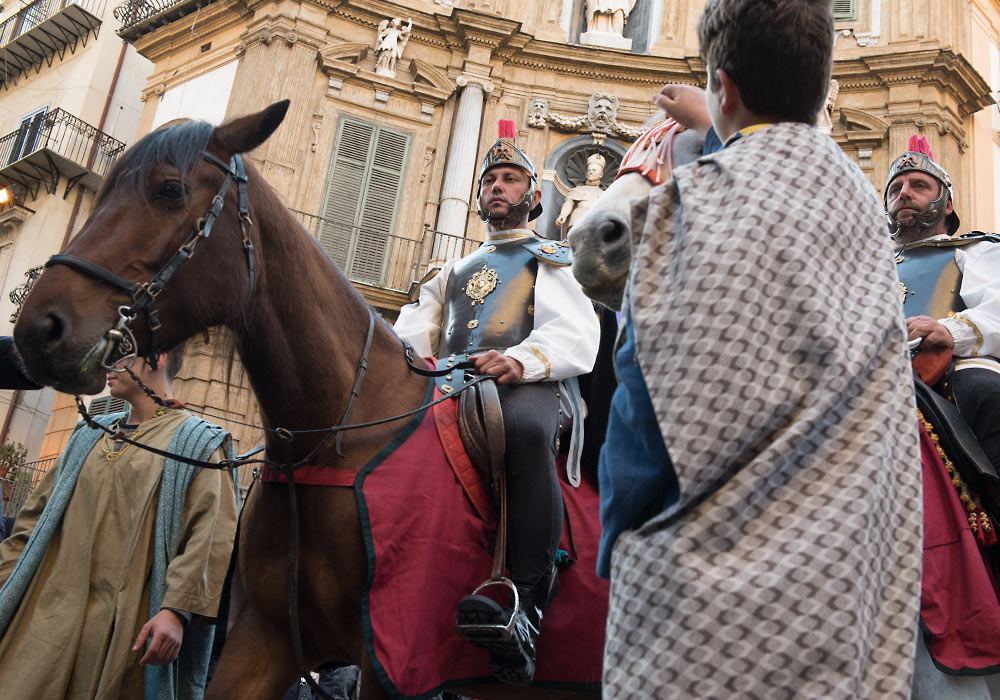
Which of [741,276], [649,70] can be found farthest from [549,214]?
[741,276]

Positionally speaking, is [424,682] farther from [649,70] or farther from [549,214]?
[649,70]

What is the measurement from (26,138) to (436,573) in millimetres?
20768

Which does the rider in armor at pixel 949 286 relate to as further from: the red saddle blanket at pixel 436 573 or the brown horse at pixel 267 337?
the brown horse at pixel 267 337

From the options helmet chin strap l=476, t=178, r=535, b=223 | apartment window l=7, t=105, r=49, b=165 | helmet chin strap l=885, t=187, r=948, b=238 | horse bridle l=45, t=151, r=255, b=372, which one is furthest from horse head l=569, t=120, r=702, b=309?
apartment window l=7, t=105, r=49, b=165

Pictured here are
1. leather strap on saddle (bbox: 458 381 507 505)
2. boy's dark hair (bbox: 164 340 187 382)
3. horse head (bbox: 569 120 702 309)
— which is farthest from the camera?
boy's dark hair (bbox: 164 340 187 382)

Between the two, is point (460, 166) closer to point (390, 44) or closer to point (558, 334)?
point (390, 44)

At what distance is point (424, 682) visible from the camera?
312 centimetres

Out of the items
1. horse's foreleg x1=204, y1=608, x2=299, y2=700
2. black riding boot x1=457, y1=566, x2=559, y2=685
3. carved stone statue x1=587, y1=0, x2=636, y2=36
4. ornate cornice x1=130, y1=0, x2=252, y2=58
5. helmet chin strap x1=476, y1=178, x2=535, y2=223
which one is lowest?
horse's foreleg x1=204, y1=608, x2=299, y2=700

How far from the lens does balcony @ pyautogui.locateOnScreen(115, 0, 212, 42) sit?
17031 mm

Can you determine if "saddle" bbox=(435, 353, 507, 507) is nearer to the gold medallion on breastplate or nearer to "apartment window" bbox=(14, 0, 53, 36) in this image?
the gold medallion on breastplate

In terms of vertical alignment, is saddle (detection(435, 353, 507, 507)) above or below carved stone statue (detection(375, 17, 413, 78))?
below

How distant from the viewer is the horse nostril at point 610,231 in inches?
82.6

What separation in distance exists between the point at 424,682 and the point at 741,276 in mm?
2013

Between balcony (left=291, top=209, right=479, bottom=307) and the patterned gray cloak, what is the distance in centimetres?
1278
